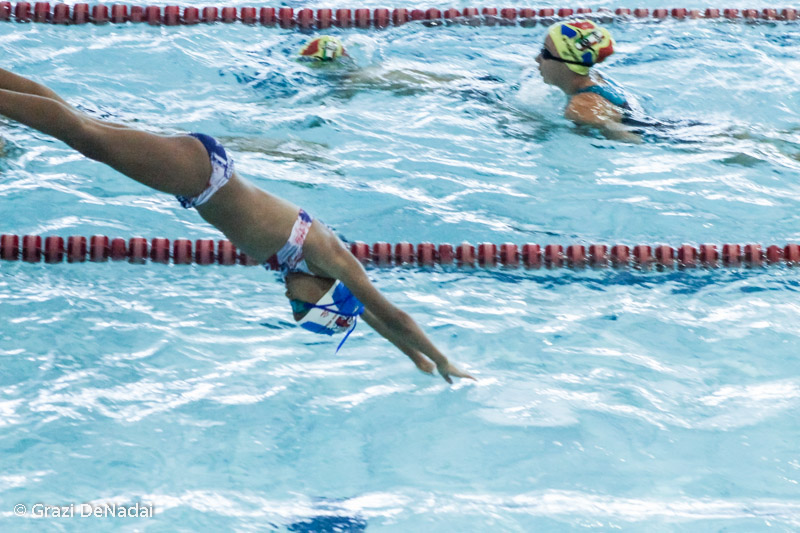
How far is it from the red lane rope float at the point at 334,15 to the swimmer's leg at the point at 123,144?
434 cm

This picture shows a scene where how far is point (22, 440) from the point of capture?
305 centimetres

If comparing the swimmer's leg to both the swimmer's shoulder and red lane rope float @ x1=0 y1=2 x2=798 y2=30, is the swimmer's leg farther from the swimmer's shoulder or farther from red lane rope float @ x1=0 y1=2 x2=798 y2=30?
red lane rope float @ x1=0 y1=2 x2=798 y2=30

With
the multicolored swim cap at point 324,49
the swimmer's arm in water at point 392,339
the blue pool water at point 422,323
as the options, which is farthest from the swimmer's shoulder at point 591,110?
the swimmer's arm in water at point 392,339

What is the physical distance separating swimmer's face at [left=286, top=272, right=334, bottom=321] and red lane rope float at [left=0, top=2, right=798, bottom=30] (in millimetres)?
4279

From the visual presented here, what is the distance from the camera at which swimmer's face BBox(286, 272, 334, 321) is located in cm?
287

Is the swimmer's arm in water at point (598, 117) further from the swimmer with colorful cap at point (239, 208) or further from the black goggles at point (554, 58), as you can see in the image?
the swimmer with colorful cap at point (239, 208)

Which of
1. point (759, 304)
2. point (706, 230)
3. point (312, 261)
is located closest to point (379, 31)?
point (706, 230)

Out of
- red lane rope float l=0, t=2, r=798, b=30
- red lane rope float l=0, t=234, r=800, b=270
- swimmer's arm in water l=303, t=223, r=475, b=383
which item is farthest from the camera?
red lane rope float l=0, t=2, r=798, b=30

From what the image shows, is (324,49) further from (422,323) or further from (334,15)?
(422,323)

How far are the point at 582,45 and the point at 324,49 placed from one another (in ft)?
5.37

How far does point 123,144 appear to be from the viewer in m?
2.43

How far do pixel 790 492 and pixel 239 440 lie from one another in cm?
191

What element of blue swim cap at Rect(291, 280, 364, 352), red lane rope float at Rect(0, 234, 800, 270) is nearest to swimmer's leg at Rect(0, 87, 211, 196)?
blue swim cap at Rect(291, 280, 364, 352)

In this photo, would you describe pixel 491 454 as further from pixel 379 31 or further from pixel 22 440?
pixel 379 31
